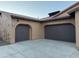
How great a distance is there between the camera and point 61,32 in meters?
12.0

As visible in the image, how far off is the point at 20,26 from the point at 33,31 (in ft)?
8.04

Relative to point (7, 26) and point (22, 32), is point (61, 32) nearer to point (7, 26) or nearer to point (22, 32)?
point (22, 32)

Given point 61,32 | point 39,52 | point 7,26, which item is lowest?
point 39,52

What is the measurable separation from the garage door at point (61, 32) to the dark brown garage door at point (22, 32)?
12.2ft

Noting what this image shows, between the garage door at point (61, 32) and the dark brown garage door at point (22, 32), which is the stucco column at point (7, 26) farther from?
the garage door at point (61, 32)

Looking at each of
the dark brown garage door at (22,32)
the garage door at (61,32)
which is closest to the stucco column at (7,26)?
the dark brown garage door at (22,32)

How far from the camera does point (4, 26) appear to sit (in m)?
10.3

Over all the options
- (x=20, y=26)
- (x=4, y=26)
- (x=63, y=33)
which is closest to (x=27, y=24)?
(x=20, y=26)

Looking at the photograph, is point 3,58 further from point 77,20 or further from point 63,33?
point 63,33

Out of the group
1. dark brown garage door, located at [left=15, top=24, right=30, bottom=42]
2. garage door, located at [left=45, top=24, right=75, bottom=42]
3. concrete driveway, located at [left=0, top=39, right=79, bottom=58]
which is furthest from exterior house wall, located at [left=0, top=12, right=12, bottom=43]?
garage door, located at [left=45, top=24, right=75, bottom=42]

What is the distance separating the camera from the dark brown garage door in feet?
35.8

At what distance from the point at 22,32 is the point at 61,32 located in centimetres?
593

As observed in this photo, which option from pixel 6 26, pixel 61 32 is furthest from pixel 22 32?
pixel 61 32

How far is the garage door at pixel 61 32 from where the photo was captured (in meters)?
10.8
